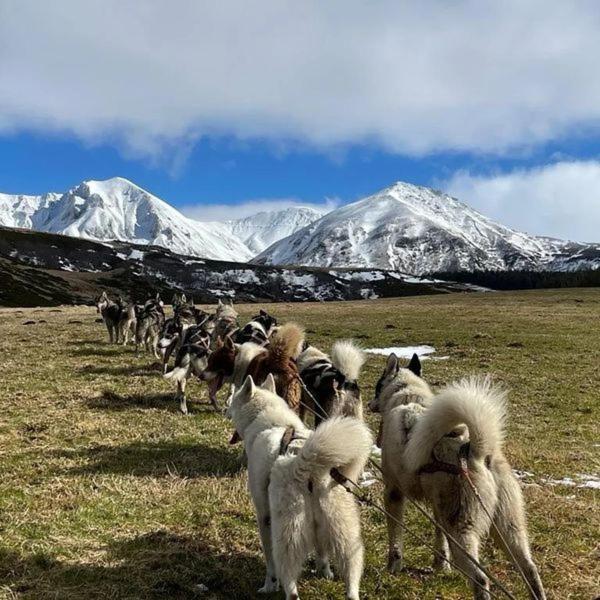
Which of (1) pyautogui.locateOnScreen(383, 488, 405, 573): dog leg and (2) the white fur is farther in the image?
(1) pyautogui.locateOnScreen(383, 488, 405, 573): dog leg

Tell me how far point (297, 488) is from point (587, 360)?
2235cm

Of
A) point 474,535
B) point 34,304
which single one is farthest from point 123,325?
point 34,304

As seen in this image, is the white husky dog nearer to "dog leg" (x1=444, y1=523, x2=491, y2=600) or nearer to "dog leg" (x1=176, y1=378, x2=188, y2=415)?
"dog leg" (x1=444, y1=523, x2=491, y2=600)

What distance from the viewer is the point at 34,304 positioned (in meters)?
88.9

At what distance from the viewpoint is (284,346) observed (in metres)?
10.6

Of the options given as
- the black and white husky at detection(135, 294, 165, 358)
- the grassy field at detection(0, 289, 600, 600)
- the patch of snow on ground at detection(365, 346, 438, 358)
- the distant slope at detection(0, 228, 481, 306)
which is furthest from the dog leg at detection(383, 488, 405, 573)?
the distant slope at detection(0, 228, 481, 306)

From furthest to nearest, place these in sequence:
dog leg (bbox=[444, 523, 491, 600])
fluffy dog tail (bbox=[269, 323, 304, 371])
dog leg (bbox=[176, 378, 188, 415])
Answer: dog leg (bbox=[176, 378, 188, 415])
fluffy dog tail (bbox=[269, 323, 304, 371])
dog leg (bbox=[444, 523, 491, 600])

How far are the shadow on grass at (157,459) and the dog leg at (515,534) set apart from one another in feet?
17.0

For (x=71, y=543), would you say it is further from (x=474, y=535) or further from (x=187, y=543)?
(x=474, y=535)

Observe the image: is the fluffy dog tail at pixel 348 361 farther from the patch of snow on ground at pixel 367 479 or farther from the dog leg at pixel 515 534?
the dog leg at pixel 515 534

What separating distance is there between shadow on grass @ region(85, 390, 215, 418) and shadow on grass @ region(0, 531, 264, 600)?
723 cm

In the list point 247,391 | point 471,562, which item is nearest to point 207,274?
point 247,391

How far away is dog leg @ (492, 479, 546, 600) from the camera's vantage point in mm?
4891

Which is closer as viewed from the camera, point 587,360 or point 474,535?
point 474,535
